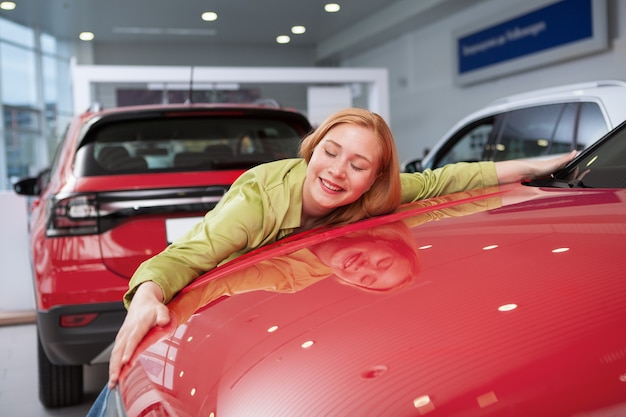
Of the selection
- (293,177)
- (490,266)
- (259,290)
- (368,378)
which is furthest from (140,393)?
(293,177)

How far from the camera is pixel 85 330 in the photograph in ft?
9.14

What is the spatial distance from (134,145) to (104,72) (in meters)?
6.42

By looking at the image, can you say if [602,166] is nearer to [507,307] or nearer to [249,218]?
[249,218]

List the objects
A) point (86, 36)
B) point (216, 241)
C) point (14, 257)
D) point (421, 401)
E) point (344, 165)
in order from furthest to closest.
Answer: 1. point (86, 36)
2. point (14, 257)
3. point (344, 165)
4. point (216, 241)
5. point (421, 401)

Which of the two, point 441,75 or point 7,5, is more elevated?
point 7,5

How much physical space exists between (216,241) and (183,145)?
197cm

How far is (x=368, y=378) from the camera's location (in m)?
0.76

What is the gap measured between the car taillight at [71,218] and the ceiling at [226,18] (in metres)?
10.7

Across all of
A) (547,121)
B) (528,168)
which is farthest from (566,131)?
(528,168)

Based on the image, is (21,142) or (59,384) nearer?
(59,384)

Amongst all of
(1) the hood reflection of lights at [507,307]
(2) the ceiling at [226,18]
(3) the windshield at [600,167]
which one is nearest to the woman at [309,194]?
(3) the windshield at [600,167]

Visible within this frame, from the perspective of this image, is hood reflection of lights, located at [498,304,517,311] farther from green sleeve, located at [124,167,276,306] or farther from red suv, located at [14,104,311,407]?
red suv, located at [14,104,311,407]

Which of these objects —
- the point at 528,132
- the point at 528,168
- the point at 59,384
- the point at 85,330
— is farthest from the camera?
the point at 528,132

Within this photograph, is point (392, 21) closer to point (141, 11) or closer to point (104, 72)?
point (141, 11)
